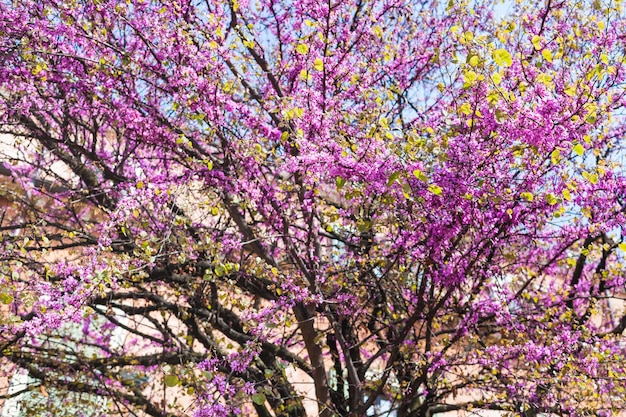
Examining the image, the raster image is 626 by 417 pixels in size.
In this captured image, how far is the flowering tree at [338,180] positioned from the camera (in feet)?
12.0

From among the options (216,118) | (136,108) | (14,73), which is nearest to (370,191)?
(216,118)

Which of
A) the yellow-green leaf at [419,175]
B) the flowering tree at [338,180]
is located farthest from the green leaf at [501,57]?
the yellow-green leaf at [419,175]

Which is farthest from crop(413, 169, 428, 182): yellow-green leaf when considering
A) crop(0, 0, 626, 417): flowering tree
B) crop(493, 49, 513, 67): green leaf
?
crop(493, 49, 513, 67): green leaf

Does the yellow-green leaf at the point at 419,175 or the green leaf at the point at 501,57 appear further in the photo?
the yellow-green leaf at the point at 419,175

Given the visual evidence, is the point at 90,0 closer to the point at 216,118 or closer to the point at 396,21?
the point at 216,118

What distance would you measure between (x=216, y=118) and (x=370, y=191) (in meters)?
1.50

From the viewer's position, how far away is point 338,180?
3.62 metres

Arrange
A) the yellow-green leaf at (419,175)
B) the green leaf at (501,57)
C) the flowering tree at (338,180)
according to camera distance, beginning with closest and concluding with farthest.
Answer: the green leaf at (501,57), the yellow-green leaf at (419,175), the flowering tree at (338,180)

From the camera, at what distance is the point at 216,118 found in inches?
181

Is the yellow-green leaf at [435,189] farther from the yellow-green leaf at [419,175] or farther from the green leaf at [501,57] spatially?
the green leaf at [501,57]

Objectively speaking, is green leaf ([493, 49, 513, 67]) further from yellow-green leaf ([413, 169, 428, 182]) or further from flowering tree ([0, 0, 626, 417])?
yellow-green leaf ([413, 169, 428, 182])

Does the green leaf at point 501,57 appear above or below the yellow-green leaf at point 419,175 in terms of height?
above

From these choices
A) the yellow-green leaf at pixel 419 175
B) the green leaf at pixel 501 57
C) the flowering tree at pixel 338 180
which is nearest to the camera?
the green leaf at pixel 501 57

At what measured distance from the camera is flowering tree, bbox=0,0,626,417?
3668 millimetres
